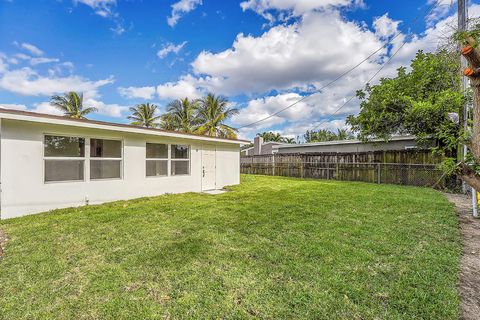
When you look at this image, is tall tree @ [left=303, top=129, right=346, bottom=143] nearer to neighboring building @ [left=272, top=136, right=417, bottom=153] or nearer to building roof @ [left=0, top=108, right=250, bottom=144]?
neighboring building @ [left=272, top=136, right=417, bottom=153]

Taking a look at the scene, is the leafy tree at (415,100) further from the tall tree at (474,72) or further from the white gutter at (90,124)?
the tall tree at (474,72)

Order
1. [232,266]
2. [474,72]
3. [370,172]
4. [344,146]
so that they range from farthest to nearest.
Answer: [344,146], [370,172], [232,266], [474,72]

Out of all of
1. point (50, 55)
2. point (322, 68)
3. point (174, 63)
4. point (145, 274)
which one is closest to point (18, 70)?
point (50, 55)

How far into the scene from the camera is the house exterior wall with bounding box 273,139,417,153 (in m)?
13.6

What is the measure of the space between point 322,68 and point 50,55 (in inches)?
690

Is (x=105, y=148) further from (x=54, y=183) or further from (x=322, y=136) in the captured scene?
(x=322, y=136)

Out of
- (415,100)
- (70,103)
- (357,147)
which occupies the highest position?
(70,103)

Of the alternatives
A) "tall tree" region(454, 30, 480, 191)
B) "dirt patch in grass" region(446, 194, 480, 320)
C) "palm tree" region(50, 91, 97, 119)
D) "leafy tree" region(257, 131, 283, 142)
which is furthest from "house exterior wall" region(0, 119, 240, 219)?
"leafy tree" region(257, 131, 283, 142)

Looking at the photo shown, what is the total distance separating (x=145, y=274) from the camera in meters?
2.92

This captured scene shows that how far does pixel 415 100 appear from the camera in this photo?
10398 millimetres

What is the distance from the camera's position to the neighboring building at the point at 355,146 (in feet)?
44.1

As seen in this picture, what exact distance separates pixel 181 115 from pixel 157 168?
582 inches

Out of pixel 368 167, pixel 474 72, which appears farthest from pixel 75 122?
pixel 368 167

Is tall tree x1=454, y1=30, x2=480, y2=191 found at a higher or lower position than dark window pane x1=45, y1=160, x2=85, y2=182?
higher
